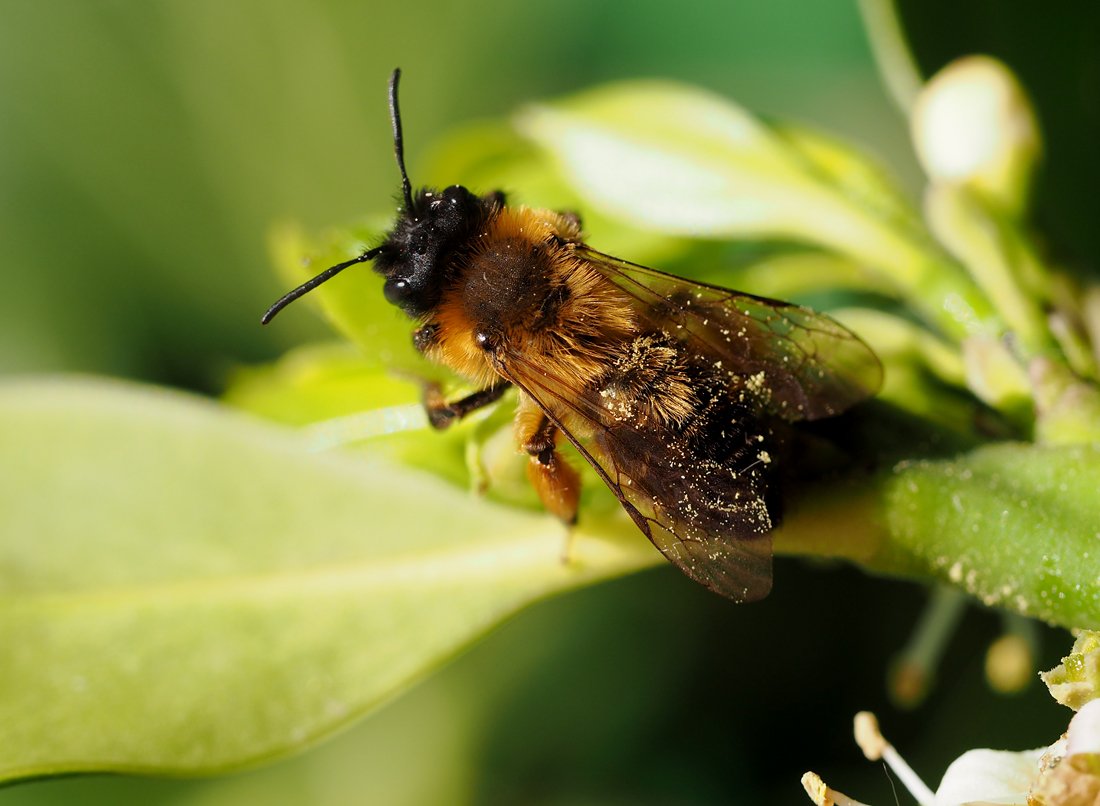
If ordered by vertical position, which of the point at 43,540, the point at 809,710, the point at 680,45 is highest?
the point at 680,45

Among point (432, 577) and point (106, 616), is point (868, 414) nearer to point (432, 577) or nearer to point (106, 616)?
point (432, 577)

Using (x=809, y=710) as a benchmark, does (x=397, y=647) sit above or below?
above

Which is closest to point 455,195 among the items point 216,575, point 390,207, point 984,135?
point 216,575

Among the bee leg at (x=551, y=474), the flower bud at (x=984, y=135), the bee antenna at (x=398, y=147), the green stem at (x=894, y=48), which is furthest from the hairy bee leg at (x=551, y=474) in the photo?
the green stem at (x=894, y=48)

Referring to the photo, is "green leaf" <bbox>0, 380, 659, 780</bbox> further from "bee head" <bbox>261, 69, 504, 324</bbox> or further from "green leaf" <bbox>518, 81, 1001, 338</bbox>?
"green leaf" <bbox>518, 81, 1001, 338</bbox>

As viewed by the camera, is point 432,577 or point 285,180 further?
point 285,180

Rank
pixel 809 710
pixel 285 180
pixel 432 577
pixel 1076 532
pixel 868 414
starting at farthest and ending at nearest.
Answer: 1. pixel 285 180
2. pixel 809 710
3. pixel 432 577
4. pixel 868 414
5. pixel 1076 532

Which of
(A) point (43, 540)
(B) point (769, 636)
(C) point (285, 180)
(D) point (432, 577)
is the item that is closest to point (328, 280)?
(D) point (432, 577)
